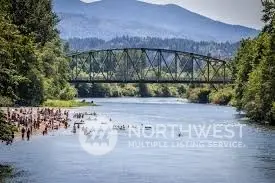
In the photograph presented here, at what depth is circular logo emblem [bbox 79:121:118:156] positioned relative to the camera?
6931 centimetres

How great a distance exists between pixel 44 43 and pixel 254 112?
5988 centimetres

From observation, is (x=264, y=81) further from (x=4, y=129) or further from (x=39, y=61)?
(x=4, y=129)

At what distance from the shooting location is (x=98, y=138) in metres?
79.2

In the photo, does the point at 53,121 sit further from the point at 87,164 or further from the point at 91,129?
the point at 87,164

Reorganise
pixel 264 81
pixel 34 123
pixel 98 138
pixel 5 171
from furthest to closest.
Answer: pixel 264 81, pixel 34 123, pixel 98 138, pixel 5 171

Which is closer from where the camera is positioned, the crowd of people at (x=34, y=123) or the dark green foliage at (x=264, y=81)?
the crowd of people at (x=34, y=123)

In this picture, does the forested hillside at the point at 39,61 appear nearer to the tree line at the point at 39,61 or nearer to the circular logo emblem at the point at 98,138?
the tree line at the point at 39,61

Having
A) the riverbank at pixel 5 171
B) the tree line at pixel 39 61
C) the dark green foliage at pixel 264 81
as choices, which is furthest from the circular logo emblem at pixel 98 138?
the dark green foliage at pixel 264 81

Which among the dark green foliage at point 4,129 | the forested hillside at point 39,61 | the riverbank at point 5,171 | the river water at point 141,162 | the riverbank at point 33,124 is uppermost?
the forested hillside at point 39,61

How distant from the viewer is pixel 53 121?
94.1 m

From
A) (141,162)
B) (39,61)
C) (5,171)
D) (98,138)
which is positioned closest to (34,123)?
(98,138)

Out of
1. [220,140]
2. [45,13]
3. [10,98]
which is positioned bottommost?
[220,140]

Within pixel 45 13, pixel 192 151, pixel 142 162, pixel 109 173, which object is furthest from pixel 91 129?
pixel 45 13

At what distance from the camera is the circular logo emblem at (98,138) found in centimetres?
6931
